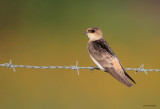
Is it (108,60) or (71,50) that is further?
(71,50)

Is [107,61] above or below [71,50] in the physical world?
below

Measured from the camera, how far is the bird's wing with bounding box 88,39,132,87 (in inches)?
235

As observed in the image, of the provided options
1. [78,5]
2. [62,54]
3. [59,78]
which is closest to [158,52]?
[62,54]

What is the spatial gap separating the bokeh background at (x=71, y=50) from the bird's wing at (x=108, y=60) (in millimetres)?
2072

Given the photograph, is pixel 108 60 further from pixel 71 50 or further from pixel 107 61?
pixel 71 50

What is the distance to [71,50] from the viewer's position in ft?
36.6

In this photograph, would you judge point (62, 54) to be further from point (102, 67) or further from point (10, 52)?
point (102, 67)

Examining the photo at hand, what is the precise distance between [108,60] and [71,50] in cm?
503

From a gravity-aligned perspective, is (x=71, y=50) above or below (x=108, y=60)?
above

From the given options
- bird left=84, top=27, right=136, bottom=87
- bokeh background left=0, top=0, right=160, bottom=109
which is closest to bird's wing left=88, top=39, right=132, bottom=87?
bird left=84, top=27, right=136, bottom=87

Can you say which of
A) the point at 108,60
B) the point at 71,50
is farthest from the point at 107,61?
the point at 71,50

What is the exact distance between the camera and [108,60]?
20.2 feet

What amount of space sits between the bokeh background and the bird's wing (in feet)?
6.80

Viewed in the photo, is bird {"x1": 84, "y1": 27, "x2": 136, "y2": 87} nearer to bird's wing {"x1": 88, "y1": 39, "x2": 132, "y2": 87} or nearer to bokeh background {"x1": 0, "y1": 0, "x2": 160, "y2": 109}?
bird's wing {"x1": 88, "y1": 39, "x2": 132, "y2": 87}
